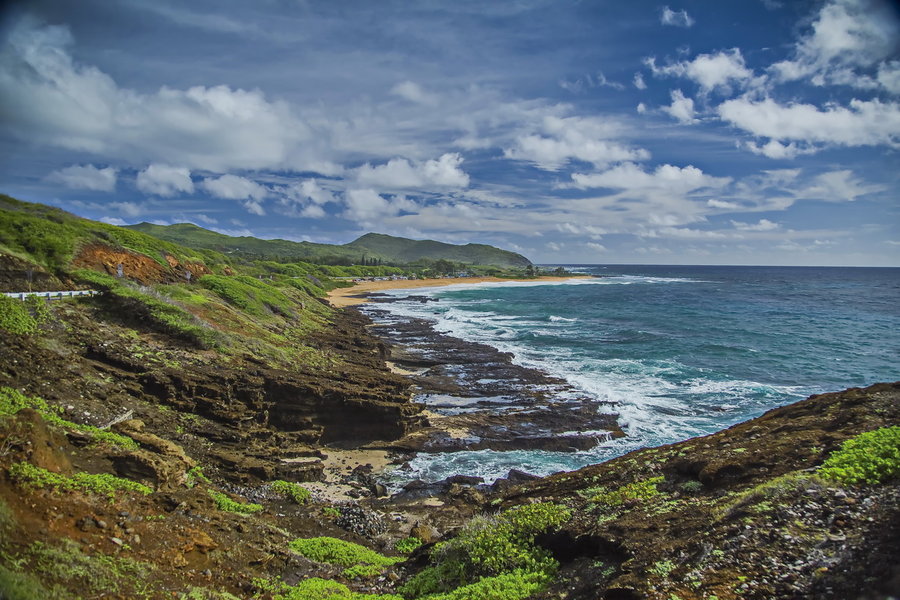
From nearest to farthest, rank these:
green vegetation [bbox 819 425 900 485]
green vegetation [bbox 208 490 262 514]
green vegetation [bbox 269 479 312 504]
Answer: green vegetation [bbox 819 425 900 485] < green vegetation [bbox 208 490 262 514] < green vegetation [bbox 269 479 312 504]

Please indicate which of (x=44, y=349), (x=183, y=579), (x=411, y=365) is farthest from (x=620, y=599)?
(x=411, y=365)

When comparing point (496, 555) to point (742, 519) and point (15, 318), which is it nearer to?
point (742, 519)

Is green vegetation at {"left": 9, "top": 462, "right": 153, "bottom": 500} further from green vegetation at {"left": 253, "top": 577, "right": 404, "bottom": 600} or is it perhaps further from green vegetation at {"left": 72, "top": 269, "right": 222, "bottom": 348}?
green vegetation at {"left": 72, "top": 269, "right": 222, "bottom": 348}

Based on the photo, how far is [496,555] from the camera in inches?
300

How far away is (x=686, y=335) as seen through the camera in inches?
1794

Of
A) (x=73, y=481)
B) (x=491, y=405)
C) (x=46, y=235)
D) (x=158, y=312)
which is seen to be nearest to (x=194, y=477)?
(x=73, y=481)

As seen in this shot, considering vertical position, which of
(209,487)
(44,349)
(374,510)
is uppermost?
(44,349)

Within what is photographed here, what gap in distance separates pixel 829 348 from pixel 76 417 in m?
50.4

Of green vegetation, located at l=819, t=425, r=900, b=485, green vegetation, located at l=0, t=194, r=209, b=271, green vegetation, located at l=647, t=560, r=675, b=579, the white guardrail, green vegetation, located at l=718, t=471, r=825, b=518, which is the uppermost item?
green vegetation, located at l=0, t=194, r=209, b=271

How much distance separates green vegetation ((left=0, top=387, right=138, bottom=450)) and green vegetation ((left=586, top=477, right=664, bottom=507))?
985 centimetres

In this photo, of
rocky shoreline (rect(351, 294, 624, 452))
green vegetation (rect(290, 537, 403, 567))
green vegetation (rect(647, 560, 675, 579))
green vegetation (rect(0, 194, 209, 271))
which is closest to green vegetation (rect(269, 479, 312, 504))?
green vegetation (rect(290, 537, 403, 567))

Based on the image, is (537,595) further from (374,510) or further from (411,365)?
(411,365)

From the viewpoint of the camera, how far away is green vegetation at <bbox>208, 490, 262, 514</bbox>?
10.3m

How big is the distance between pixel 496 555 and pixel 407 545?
13.6ft
